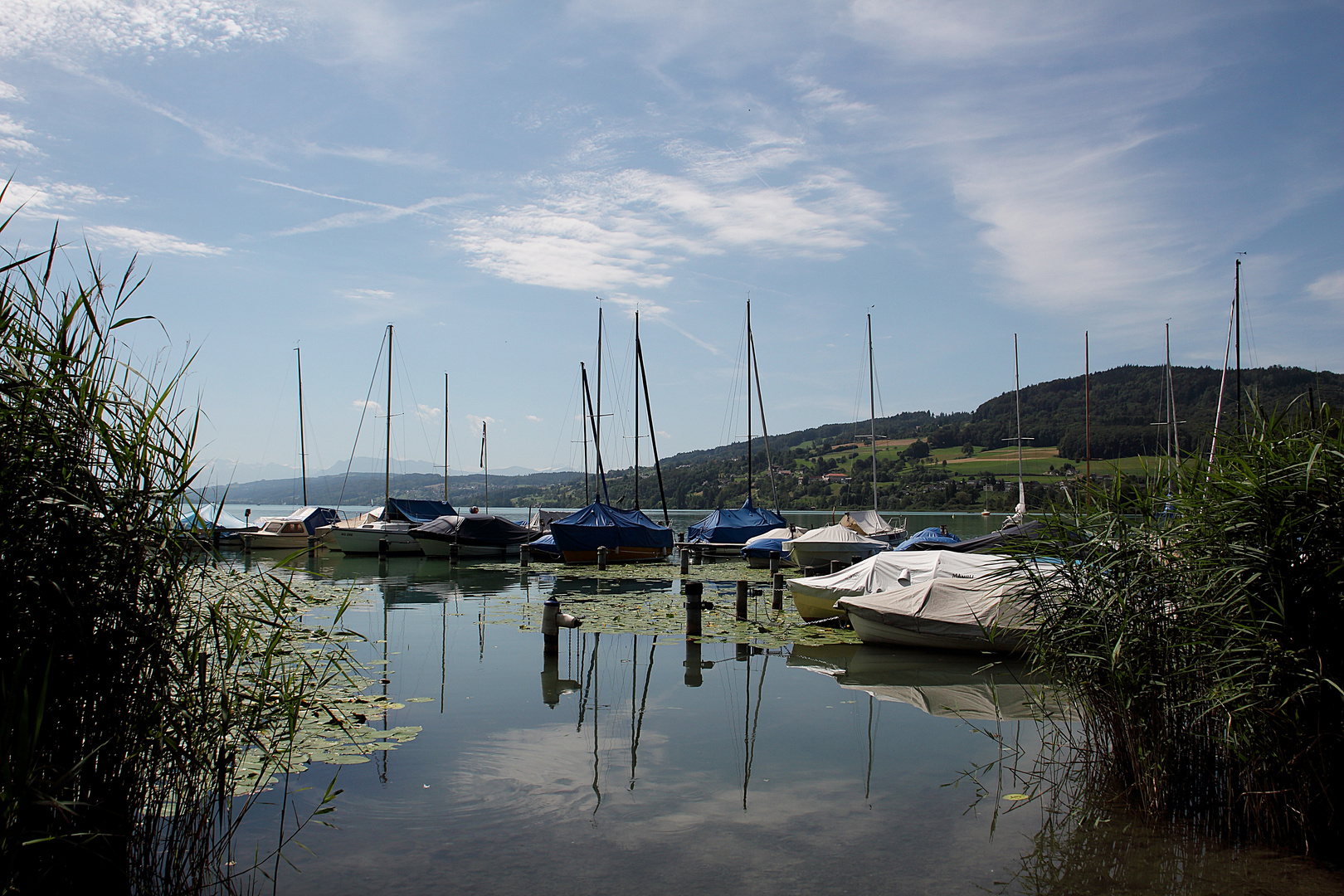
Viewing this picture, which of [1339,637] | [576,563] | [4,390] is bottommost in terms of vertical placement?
[576,563]

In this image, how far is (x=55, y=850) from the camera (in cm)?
444

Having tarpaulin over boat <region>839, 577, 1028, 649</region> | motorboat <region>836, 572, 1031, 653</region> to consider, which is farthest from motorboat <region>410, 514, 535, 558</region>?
tarpaulin over boat <region>839, 577, 1028, 649</region>

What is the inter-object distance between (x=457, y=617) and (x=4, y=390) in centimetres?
1546

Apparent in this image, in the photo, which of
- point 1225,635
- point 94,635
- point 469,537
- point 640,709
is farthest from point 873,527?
point 94,635

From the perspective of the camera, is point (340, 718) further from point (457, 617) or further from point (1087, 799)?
point (457, 617)

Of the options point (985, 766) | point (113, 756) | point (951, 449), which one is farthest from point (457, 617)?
point (951, 449)

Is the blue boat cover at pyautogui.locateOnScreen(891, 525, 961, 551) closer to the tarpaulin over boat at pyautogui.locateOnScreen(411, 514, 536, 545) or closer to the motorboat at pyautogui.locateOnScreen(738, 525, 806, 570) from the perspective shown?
the motorboat at pyautogui.locateOnScreen(738, 525, 806, 570)

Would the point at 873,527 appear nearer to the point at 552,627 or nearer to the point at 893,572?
the point at 893,572

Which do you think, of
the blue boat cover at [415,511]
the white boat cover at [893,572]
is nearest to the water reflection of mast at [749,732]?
the white boat cover at [893,572]

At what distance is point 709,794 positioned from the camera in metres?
7.50

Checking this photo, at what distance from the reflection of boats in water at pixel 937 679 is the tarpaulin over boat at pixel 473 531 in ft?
83.8

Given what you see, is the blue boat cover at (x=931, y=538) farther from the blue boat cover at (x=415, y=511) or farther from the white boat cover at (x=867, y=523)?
the blue boat cover at (x=415, y=511)

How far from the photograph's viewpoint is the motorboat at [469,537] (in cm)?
3753

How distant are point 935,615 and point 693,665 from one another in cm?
422
